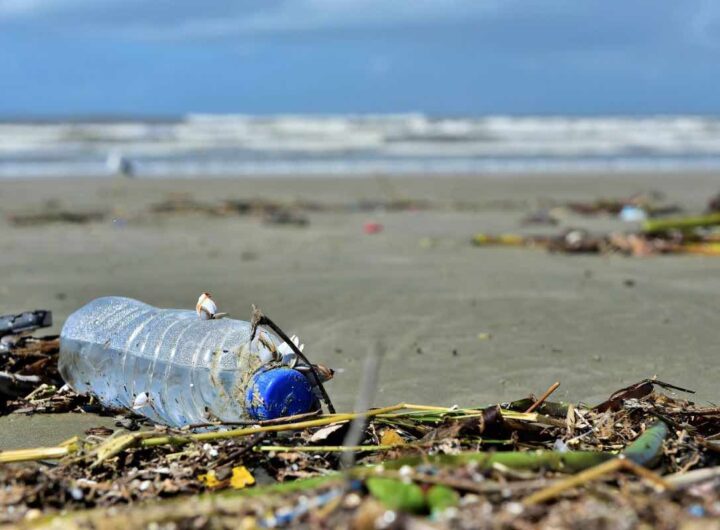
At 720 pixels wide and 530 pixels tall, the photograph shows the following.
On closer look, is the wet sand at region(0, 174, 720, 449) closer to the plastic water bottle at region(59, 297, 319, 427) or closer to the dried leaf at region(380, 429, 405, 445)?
the plastic water bottle at region(59, 297, 319, 427)

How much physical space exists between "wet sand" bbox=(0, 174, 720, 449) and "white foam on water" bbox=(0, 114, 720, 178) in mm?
7638

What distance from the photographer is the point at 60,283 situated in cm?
632

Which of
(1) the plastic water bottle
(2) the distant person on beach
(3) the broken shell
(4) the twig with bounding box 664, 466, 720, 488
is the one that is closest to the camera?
(4) the twig with bounding box 664, 466, 720, 488

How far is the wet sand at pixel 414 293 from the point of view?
3.97 metres

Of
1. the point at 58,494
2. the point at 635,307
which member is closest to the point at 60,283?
the point at 635,307

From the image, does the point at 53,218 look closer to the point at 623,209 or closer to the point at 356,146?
the point at 623,209

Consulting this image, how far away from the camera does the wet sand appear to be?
3973 millimetres

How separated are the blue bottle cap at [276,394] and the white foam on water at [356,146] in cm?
1479

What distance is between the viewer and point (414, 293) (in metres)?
5.92

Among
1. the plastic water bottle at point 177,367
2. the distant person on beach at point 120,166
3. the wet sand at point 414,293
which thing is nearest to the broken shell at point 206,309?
the plastic water bottle at point 177,367

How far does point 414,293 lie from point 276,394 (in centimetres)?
326

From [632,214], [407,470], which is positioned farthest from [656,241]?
[407,470]

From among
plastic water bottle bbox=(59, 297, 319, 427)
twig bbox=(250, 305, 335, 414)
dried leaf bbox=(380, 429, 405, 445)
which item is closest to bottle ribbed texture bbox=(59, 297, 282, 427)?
plastic water bottle bbox=(59, 297, 319, 427)

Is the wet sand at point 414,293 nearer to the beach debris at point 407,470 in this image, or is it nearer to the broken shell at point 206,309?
the broken shell at point 206,309
